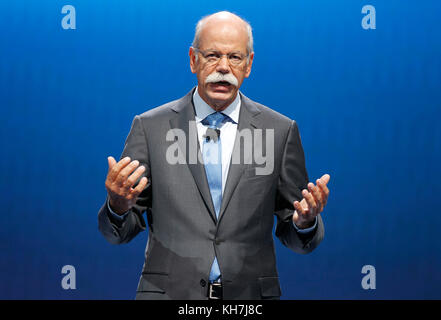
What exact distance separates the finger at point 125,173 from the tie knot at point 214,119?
380 millimetres

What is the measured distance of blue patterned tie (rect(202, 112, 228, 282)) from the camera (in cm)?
172

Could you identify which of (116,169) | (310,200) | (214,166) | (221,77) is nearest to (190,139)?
(214,166)

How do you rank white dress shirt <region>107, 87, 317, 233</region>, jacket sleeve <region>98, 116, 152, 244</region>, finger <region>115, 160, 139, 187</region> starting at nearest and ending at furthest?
finger <region>115, 160, 139, 187</region>, jacket sleeve <region>98, 116, 152, 244</region>, white dress shirt <region>107, 87, 317, 233</region>

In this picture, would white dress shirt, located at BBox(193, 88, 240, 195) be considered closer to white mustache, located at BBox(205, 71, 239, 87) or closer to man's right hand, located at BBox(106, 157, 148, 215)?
white mustache, located at BBox(205, 71, 239, 87)

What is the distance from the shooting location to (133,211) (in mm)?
1795

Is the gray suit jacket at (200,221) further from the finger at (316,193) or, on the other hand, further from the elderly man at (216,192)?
the finger at (316,193)

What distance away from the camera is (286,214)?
1875 mm

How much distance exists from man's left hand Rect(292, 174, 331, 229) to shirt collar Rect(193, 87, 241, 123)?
0.38 metres

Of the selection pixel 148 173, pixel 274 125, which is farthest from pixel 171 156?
pixel 274 125

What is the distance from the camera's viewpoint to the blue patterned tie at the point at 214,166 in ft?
5.63

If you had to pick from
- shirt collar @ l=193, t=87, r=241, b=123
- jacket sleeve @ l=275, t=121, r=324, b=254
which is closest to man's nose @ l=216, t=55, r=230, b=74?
shirt collar @ l=193, t=87, r=241, b=123

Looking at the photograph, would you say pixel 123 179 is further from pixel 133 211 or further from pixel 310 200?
pixel 310 200

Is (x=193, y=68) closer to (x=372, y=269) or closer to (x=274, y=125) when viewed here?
(x=274, y=125)

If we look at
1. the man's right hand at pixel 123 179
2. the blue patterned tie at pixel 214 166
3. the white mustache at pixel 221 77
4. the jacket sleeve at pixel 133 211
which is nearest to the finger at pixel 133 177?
the man's right hand at pixel 123 179
